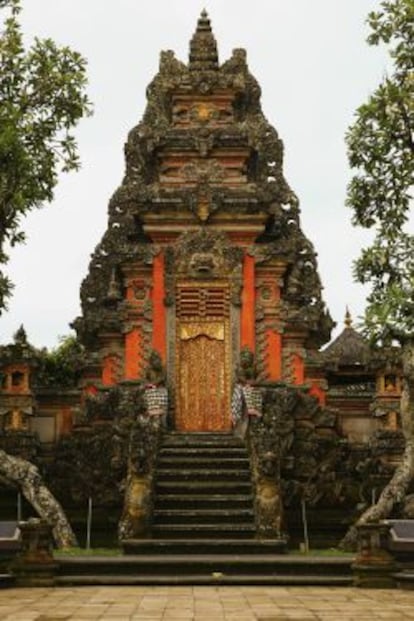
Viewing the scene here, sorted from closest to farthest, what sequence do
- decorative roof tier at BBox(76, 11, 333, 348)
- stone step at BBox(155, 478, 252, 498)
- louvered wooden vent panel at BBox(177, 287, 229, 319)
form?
stone step at BBox(155, 478, 252, 498), louvered wooden vent panel at BBox(177, 287, 229, 319), decorative roof tier at BBox(76, 11, 333, 348)

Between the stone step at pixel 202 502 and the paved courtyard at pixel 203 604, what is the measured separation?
3.93 meters

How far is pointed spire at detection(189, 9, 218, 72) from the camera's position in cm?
2461

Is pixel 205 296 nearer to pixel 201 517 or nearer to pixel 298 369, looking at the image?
pixel 298 369

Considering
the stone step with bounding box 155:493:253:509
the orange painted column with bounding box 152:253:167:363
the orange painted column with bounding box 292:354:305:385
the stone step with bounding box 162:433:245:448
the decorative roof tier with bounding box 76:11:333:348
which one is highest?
the decorative roof tier with bounding box 76:11:333:348

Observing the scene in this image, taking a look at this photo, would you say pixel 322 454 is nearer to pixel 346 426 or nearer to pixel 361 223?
pixel 346 426

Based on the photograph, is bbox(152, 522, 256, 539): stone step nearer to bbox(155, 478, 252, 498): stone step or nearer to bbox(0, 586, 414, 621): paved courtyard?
bbox(155, 478, 252, 498): stone step

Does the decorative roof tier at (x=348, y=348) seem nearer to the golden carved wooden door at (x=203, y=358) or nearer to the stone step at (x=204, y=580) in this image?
the golden carved wooden door at (x=203, y=358)

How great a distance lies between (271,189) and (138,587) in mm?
11422

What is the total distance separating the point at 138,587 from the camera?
1284 cm

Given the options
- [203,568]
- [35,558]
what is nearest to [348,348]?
[203,568]

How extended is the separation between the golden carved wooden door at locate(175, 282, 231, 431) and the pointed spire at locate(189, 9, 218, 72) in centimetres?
645

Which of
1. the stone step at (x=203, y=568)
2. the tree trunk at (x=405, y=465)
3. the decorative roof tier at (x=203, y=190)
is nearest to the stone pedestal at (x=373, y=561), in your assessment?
the stone step at (x=203, y=568)

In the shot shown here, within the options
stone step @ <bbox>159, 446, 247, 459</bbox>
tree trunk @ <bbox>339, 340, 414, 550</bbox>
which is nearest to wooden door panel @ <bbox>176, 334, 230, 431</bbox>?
stone step @ <bbox>159, 446, 247, 459</bbox>

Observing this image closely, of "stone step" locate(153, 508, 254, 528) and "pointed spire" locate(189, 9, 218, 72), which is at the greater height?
"pointed spire" locate(189, 9, 218, 72)
